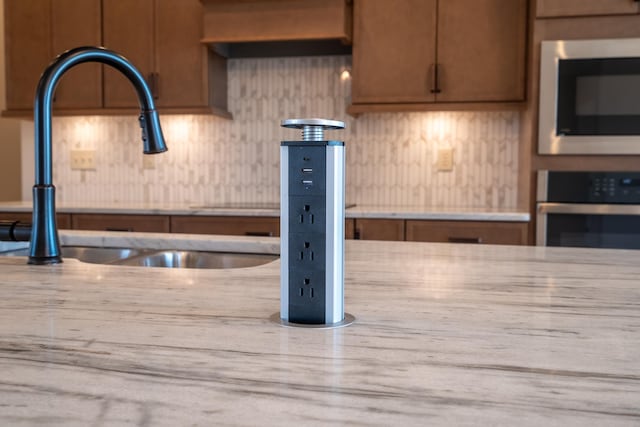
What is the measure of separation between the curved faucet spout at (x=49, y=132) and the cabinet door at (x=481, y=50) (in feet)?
6.84

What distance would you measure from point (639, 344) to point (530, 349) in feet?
0.38

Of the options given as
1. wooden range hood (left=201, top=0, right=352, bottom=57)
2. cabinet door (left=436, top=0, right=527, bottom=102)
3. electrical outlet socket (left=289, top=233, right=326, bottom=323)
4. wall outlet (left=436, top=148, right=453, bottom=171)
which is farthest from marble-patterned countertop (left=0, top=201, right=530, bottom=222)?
electrical outlet socket (left=289, top=233, right=326, bottom=323)

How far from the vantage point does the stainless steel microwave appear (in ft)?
8.79

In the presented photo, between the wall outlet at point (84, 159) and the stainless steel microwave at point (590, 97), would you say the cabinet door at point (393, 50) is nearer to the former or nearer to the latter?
the stainless steel microwave at point (590, 97)

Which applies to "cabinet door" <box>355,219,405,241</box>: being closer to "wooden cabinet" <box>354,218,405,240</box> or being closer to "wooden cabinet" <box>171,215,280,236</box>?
"wooden cabinet" <box>354,218,405,240</box>

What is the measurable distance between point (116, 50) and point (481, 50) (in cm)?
193

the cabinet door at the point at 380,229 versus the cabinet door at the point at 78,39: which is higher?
the cabinet door at the point at 78,39

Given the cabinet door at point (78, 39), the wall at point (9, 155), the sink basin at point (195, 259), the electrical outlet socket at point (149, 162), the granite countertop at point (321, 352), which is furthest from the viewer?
the wall at point (9, 155)

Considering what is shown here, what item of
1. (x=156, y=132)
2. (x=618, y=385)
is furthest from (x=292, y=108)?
(x=618, y=385)

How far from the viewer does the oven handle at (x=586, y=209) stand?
2.68 meters

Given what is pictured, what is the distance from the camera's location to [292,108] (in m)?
3.49

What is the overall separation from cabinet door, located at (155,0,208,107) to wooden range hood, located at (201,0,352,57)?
0.40ft

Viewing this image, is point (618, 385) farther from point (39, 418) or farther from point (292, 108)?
point (292, 108)

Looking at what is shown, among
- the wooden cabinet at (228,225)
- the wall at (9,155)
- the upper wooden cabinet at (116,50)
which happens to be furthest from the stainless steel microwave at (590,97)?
the wall at (9,155)
